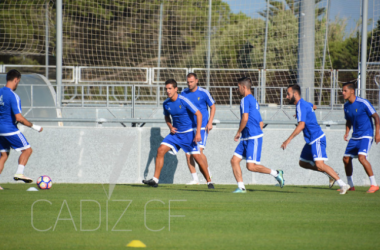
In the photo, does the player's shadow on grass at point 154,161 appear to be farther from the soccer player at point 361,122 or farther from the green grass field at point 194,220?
the soccer player at point 361,122

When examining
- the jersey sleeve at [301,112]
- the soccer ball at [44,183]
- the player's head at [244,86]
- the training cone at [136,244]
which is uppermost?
the player's head at [244,86]

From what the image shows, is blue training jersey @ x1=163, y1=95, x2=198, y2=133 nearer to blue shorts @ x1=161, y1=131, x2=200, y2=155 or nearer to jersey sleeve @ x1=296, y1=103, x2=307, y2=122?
blue shorts @ x1=161, y1=131, x2=200, y2=155

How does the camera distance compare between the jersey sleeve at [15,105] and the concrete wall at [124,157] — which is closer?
the jersey sleeve at [15,105]

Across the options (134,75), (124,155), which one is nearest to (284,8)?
(134,75)

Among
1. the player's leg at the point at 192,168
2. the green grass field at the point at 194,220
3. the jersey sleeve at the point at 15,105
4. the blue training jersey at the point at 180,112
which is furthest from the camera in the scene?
the player's leg at the point at 192,168

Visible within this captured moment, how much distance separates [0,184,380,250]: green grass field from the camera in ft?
15.8

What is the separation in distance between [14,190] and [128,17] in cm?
2005

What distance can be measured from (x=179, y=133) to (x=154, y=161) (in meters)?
1.45

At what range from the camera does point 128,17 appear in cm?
2817

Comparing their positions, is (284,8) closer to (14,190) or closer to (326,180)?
(326,180)

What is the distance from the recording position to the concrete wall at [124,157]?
11109 millimetres

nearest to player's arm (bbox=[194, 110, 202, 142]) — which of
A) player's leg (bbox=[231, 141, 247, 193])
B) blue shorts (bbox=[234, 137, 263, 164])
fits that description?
player's leg (bbox=[231, 141, 247, 193])

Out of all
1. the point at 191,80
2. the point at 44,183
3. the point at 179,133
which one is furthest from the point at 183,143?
the point at 44,183

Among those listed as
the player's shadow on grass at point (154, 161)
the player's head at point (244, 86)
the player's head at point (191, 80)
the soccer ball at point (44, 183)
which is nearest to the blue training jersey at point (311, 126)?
the player's head at point (244, 86)
